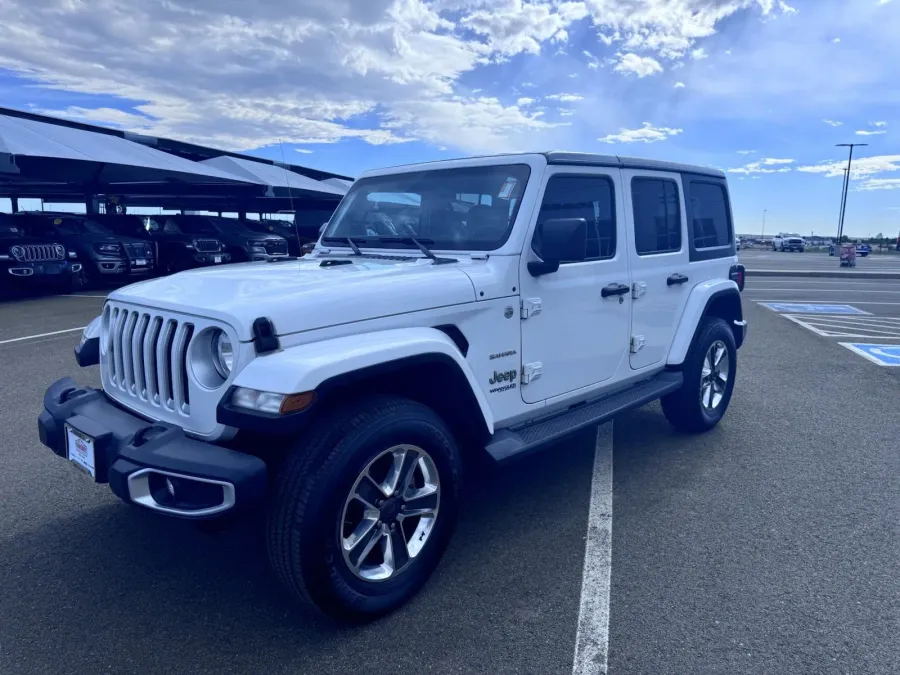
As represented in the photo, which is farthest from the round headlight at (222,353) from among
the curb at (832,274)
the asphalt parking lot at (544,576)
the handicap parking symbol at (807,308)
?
the curb at (832,274)

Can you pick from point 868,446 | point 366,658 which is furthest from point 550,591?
point 868,446

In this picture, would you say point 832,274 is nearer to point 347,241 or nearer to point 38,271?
point 347,241

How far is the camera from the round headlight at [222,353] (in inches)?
102

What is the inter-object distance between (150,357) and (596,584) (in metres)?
2.19

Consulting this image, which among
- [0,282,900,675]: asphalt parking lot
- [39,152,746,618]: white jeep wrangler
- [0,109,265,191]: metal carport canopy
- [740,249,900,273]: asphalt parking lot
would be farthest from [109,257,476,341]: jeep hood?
[740,249,900,273]: asphalt parking lot

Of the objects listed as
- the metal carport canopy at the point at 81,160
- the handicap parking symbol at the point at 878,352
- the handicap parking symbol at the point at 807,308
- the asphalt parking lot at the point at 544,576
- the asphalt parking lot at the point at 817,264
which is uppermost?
the metal carport canopy at the point at 81,160

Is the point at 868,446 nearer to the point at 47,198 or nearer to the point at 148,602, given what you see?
the point at 148,602

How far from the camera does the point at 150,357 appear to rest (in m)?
2.80

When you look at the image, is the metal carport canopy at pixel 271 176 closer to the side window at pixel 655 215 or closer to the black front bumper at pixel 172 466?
the side window at pixel 655 215

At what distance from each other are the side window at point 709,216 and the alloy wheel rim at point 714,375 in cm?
80

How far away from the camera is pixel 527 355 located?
3391mm

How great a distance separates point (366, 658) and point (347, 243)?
7.68 ft

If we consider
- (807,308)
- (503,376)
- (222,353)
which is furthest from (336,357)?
(807,308)

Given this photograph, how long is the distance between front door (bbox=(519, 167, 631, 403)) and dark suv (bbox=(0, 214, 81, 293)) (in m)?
13.4
